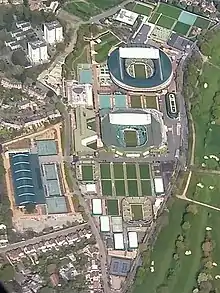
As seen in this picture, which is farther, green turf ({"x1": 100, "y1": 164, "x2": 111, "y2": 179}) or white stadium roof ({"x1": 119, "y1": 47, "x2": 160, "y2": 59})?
white stadium roof ({"x1": 119, "y1": 47, "x2": 160, "y2": 59})

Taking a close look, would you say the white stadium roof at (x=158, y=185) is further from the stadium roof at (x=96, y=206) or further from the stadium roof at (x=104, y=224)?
the stadium roof at (x=104, y=224)

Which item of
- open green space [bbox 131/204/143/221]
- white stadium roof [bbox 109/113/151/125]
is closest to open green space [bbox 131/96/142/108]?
white stadium roof [bbox 109/113/151/125]

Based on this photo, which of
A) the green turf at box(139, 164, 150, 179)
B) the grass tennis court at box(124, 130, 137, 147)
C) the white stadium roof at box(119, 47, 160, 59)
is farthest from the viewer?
the white stadium roof at box(119, 47, 160, 59)

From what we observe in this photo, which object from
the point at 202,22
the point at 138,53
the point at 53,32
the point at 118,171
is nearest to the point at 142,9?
the point at 202,22

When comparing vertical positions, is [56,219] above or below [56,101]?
below

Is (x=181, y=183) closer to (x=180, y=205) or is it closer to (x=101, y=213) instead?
(x=180, y=205)

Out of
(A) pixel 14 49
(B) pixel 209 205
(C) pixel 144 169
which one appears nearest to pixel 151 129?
(C) pixel 144 169

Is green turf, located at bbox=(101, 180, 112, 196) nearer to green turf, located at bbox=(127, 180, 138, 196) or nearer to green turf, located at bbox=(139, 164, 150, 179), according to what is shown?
green turf, located at bbox=(127, 180, 138, 196)
